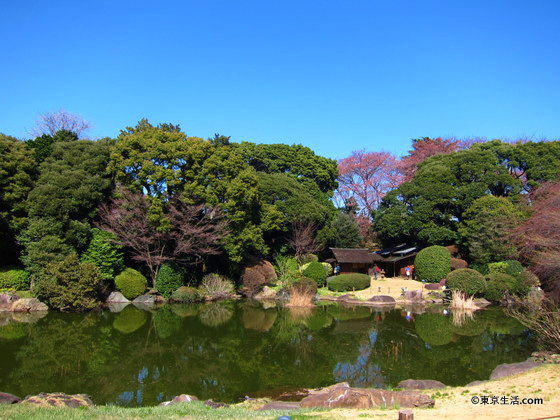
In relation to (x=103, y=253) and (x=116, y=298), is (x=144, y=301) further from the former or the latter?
(x=103, y=253)

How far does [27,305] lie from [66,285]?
1758 mm

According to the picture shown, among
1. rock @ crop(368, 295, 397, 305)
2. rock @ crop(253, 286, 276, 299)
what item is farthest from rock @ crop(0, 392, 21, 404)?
rock @ crop(368, 295, 397, 305)

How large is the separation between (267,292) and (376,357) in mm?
12566

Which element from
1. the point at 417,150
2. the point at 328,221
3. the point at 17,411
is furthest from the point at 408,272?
the point at 17,411

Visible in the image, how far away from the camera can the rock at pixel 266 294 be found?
23141mm

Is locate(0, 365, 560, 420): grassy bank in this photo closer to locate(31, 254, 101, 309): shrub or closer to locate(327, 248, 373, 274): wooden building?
locate(31, 254, 101, 309): shrub

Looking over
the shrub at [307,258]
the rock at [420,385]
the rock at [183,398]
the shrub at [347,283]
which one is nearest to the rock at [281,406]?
the rock at [183,398]

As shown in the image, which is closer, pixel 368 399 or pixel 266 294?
pixel 368 399

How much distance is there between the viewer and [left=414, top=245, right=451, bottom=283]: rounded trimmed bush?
2458 centimetres

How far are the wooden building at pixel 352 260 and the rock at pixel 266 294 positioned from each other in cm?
575

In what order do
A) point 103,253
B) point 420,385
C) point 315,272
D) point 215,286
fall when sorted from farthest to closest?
point 315,272 < point 215,286 < point 103,253 < point 420,385

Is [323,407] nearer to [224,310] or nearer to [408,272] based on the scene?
[224,310]

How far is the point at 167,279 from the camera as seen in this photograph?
20.9m

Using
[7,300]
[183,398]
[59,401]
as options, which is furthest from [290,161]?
[59,401]
